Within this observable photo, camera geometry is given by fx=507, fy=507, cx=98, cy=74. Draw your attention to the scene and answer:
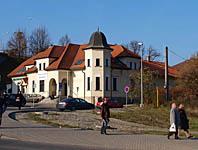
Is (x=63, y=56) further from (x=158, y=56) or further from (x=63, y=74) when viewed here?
(x=158, y=56)

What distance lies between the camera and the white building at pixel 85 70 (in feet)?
259

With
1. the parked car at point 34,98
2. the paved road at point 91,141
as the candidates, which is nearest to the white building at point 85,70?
the parked car at point 34,98

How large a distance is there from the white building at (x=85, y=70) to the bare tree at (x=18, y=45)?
26.4m

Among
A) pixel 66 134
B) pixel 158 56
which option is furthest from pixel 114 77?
pixel 66 134

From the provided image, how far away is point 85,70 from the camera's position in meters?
80.4

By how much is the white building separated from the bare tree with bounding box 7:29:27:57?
26423mm

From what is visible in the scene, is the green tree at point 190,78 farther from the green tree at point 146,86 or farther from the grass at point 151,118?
the grass at point 151,118

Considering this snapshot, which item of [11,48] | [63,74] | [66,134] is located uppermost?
[11,48]

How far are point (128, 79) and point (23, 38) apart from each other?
41.0 meters

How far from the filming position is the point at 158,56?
117 m

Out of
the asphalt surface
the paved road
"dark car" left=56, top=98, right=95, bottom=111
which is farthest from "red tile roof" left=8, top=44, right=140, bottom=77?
the asphalt surface

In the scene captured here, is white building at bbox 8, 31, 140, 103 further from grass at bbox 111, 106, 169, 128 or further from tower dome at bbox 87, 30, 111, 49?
grass at bbox 111, 106, 169, 128

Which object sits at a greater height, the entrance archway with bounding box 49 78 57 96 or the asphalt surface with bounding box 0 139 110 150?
the entrance archway with bounding box 49 78 57 96

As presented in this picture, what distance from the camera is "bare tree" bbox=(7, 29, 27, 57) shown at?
385ft
